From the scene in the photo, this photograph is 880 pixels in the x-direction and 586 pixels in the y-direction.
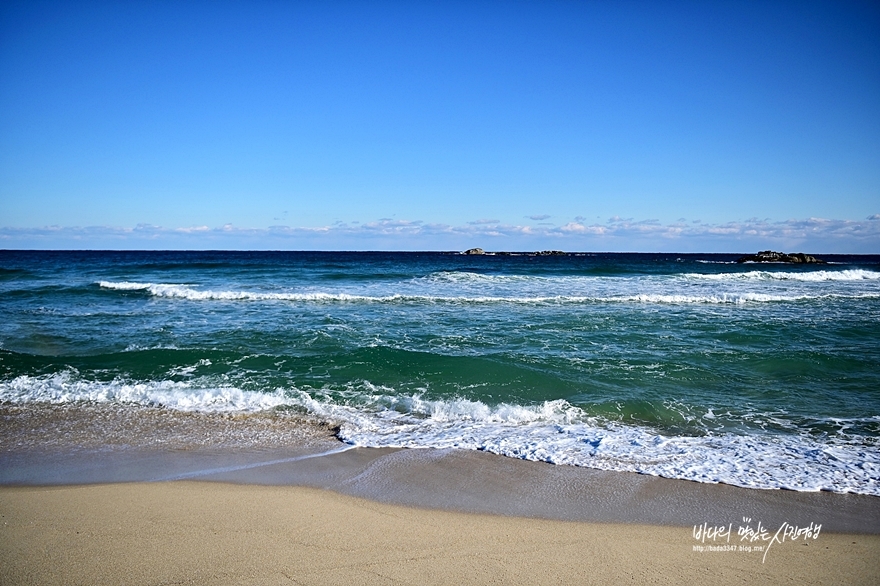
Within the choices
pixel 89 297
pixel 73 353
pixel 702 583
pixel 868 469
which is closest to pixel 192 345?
pixel 73 353

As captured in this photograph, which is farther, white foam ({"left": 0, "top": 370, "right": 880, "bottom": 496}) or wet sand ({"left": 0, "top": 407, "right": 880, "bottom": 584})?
white foam ({"left": 0, "top": 370, "right": 880, "bottom": 496})

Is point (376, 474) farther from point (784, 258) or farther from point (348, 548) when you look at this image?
point (784, 258)

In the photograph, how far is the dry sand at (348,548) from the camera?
3320 millimetres

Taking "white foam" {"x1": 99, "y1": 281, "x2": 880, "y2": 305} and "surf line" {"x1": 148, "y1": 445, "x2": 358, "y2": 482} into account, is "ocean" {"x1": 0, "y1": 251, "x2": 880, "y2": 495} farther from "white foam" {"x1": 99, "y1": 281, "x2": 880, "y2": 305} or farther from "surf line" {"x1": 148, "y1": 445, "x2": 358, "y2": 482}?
"white foam" {"x1": 99, "y1": 281, "x2": 880, "y2": 305}

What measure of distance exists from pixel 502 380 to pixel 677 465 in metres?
3.72

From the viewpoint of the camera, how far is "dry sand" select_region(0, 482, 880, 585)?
3.32 m

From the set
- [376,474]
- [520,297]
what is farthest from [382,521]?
[520,297]

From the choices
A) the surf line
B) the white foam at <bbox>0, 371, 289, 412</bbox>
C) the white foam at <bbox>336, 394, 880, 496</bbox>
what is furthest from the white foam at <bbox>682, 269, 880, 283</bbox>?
the surf line

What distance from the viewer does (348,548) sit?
363 cm

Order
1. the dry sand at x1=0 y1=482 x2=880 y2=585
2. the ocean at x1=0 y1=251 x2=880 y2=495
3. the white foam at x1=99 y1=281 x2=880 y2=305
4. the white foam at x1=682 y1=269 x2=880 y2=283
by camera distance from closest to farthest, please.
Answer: the dry sand at x1=0 y1=482 x2=880 y2=585, the ocean at x1=0 y1=251 x2=880 y2=495, the white foam at x1=99 y1=281 x2=880 y2=305, the white foam at x1=682 y1=269 x2=880 y2=283

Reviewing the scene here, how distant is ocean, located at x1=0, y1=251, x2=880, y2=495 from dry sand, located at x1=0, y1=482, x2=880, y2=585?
142 centimetres

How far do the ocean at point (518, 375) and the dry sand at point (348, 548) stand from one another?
1424 millimetres

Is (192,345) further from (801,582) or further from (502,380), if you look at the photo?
(801,582)

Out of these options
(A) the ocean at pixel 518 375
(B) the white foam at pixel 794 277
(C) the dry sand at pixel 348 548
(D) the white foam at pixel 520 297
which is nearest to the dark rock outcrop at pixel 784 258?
(B) the white foam at pixel 794 277
